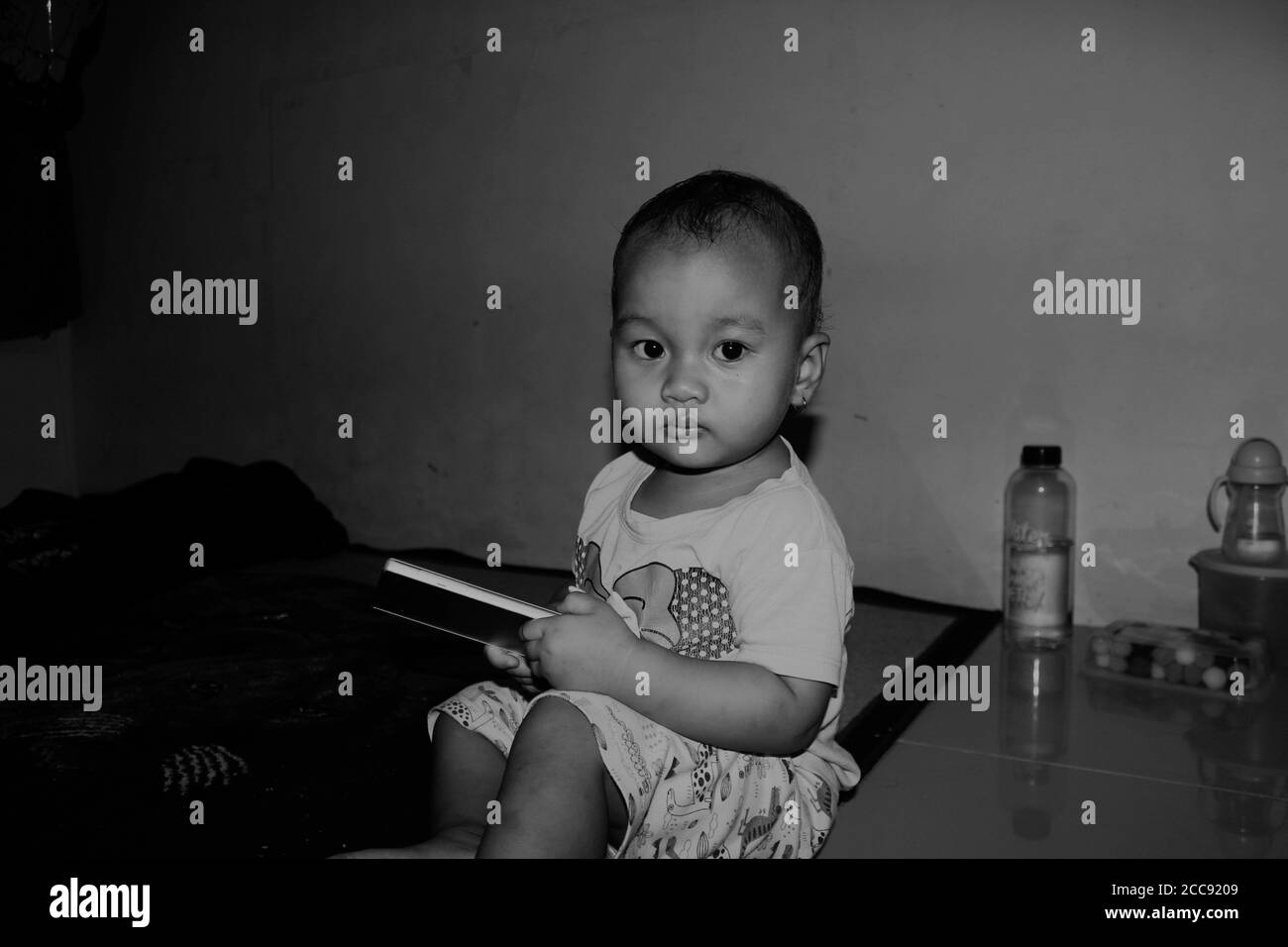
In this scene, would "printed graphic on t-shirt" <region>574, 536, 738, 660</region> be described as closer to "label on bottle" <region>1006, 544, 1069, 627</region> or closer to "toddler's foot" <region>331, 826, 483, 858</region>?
"toddler's foot" <region>331, 826, 483, 858</region>

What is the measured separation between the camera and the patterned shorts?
60cm

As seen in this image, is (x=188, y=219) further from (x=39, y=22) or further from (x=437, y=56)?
(x=437, y=56)

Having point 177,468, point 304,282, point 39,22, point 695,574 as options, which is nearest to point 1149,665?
point 695,574

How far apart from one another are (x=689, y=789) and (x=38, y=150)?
2197 mm

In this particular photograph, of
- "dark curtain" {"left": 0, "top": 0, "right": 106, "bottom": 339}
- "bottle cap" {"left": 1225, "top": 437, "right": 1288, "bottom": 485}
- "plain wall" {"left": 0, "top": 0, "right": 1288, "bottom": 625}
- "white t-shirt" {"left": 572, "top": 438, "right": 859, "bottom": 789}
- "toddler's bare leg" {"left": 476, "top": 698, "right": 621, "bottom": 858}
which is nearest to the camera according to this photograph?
"toddler's bare leg" {"left": 476, "top": 698, "right": 621, "bottom": 858}

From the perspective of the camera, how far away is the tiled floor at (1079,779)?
0.77 m

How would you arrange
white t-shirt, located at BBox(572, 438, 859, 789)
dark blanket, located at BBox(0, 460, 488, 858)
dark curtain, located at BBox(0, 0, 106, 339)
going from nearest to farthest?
white t-shirt, located at BBox(572, 438, 859, 789) → dark blanket, located at BBox(0, 460, 488, 858) → dark curtain, located at BBox(0, 0, 106, 339)

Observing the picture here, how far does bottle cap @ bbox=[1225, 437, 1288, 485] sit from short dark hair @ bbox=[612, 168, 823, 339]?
0.80 m

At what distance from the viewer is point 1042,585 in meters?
1.28

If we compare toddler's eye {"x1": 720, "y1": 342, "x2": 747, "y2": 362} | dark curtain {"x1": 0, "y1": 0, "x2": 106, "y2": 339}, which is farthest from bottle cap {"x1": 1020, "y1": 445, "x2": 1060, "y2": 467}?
dark curtain {"x1": 0, "y1": 0, "x2": 106, "y2": 339}

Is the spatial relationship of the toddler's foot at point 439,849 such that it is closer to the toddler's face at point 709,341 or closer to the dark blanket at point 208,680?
the dark blanket at point 208,680

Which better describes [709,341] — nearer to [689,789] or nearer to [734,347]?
[734,347]
